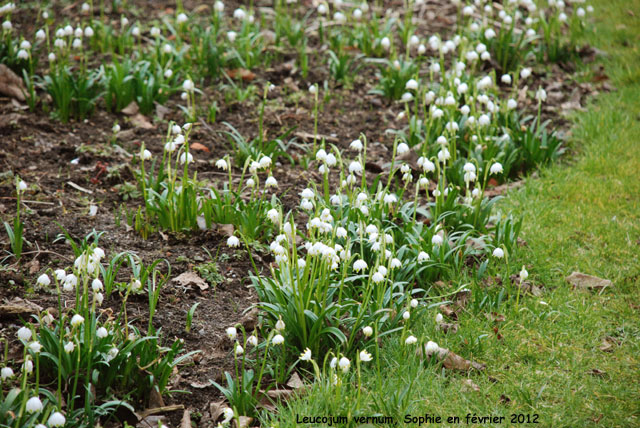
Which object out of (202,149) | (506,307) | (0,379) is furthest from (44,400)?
(202,149)

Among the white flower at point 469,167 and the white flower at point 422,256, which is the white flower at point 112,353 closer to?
the white flower at point 422,256

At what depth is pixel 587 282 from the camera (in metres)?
3.52

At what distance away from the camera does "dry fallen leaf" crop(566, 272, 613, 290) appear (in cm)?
349

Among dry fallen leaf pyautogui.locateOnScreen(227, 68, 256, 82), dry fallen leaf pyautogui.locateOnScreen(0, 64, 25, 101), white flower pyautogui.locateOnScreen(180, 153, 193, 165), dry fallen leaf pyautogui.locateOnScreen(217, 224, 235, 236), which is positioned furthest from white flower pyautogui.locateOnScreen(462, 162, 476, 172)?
dry fallen leaf pyautogui.locateOnScreen(0, 64, 25, 101)

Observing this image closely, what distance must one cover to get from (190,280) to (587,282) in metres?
2.22

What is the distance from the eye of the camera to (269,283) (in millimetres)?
3088

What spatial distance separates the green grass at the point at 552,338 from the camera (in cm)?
265

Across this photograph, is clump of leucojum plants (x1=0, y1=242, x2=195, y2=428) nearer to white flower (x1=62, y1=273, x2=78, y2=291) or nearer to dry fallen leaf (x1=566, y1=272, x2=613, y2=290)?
white flower (x1=62, y1=273, x2=78, y2=291)

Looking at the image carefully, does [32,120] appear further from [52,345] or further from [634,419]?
[634,419]

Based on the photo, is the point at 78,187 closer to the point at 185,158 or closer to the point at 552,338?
the point at 185,158

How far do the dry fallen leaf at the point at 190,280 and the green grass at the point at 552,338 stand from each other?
95 cm

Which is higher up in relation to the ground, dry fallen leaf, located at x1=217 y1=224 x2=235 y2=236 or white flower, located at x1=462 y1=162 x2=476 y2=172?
white flower, located at x1=462 y1=162 x2=476 y2=172

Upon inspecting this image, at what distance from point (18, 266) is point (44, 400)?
113cm

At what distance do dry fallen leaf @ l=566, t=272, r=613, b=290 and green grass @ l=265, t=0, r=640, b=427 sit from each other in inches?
1.9
